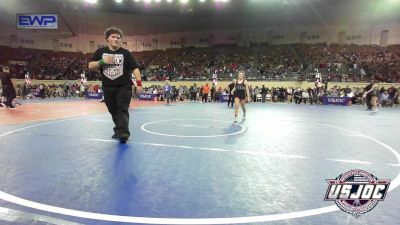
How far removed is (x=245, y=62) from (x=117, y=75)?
102 ft

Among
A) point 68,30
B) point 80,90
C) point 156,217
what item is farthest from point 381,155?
point 68,30

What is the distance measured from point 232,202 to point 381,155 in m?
3.75

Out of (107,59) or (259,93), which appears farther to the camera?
(259,93)

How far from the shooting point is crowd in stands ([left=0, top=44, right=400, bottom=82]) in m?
28.7

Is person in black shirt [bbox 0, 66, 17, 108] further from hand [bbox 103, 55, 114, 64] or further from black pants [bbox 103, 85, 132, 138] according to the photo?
hand [bbox 103, 55, 114, 64]

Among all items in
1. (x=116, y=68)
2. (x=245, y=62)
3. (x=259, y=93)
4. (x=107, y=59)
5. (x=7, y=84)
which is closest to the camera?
(x=107, y=59)

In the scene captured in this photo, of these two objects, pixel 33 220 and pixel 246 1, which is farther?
pixel 246 1

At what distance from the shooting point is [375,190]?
2.83 meters

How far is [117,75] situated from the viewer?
21.0 ft

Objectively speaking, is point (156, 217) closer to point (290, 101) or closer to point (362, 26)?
point (290, 101)

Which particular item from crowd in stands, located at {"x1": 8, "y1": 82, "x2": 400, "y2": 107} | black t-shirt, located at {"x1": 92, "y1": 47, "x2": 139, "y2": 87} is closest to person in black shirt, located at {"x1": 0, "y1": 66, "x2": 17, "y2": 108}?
black t-shirt, located at {"x1": 92, "y1": 47, "x2": 139, "y2": 87}

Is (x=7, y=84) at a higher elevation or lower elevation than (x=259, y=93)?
higher

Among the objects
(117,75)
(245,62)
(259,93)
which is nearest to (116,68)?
(117,75)

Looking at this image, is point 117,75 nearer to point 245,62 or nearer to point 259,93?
point 259,93
